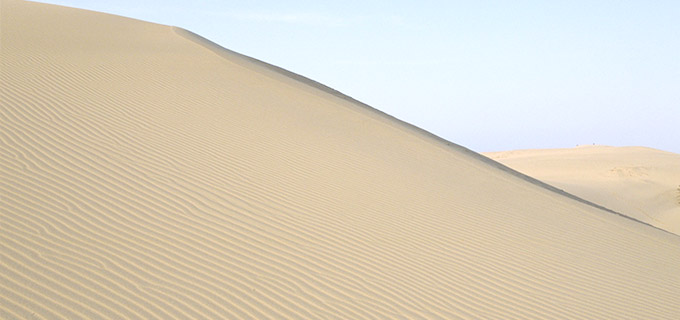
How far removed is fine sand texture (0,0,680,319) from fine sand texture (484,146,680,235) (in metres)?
8.68

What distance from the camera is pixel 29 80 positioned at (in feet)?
28.0

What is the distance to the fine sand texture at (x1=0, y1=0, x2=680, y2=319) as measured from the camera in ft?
13.6

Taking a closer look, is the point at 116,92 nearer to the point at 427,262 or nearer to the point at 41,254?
the point at 41,254

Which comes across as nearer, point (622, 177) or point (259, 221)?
point (259, 221)

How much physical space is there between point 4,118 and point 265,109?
387 cm

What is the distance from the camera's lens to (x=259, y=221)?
5.42 metres

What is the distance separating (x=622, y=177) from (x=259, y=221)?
62.0ft

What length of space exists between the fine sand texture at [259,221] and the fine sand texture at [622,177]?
8.68 m

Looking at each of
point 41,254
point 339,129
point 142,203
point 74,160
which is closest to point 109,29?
point 339,129

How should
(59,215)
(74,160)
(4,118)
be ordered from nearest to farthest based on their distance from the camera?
(59,215)
(74,160)
(4,118)

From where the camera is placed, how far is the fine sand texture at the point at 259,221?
4.16 metres

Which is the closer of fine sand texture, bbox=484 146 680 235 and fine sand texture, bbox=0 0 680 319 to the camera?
fine sand texture, bbox=0 0 680 319

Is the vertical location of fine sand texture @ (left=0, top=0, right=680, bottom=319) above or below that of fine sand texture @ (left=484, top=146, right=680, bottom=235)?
below

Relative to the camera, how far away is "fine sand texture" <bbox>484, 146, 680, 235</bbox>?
55.2 feet
